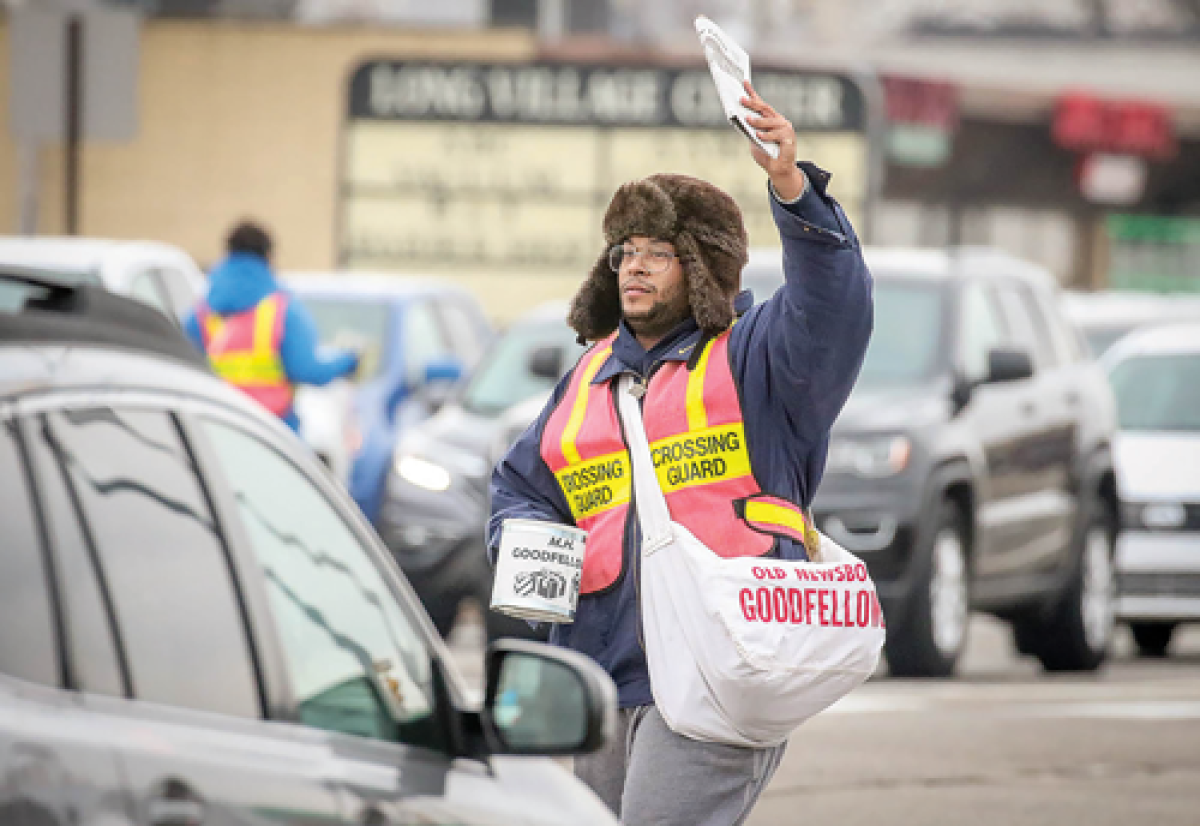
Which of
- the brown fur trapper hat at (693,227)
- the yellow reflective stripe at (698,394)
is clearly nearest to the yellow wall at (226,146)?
the brown fur trapper hat at (693,227)

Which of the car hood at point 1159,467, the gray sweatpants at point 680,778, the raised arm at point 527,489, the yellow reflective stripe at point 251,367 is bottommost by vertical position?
the car hood at point 1159,467

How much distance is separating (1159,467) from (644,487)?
11.2 metres

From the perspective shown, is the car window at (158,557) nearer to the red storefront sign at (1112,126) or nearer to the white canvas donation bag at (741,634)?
the white canvas donation bag at (741,634)

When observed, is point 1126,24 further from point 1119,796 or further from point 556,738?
point 556,738

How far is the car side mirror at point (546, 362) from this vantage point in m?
13.4

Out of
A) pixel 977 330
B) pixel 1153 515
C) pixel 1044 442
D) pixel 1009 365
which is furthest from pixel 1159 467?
pixel 1009 365

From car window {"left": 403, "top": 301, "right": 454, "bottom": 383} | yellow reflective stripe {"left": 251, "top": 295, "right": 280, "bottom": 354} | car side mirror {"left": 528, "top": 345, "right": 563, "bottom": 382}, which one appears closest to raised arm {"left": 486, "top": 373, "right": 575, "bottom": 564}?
yellow reflective stripe {"left": 251, "top": 295, "right": 280, "bottom": 354}

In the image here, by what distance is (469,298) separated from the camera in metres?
17.9

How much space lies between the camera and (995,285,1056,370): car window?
1395cm

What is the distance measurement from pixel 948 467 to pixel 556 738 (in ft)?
30.2

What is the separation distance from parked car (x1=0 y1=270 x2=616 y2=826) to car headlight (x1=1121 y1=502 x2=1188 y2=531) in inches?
474

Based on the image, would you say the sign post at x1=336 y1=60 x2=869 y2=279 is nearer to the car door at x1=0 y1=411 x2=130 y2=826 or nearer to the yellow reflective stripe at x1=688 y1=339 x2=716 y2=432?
the yellow reflective stripe at x1=688 y1=339 x2=716 y2=432

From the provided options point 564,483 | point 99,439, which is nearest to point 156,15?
point 564,483

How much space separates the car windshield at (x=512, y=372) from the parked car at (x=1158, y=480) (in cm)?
318
